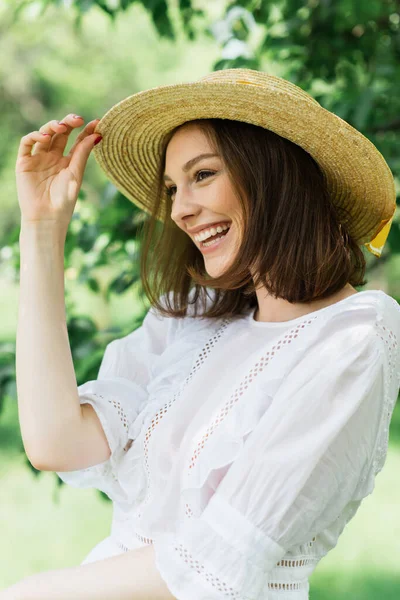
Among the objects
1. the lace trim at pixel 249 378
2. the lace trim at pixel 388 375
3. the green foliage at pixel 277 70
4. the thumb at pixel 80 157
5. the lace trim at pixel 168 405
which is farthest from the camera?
the green foliage at pixel 277 70

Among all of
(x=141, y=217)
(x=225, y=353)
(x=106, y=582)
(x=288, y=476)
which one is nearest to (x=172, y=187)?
(x=225, y=353)

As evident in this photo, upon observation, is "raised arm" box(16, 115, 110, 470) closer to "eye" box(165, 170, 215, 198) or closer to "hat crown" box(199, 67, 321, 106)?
"eye" box(165, 170, 215, 198)

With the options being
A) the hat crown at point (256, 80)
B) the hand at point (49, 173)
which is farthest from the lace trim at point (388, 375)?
the hand at point (49, 173)

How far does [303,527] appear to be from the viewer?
A: 1383mm

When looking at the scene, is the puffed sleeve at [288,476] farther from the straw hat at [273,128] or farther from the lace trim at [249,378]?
the straw hat at [273,128]

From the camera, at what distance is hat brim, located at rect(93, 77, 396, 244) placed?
1604 millimetres

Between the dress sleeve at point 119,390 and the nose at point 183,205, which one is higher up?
the nose at point 183,205

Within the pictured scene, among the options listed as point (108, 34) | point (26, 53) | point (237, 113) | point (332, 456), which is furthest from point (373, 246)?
point (26, 53)

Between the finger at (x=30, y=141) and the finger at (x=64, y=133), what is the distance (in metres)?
0.04

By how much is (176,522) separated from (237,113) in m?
0.89

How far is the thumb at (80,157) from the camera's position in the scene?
1816 mm

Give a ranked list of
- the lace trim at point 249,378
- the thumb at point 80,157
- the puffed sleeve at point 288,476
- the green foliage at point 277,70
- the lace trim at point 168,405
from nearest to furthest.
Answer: the puffed sleeve at point 288,476 → the lace trim at point 249,378 → the lace trim at point 168,405 → the thumb at point 80,157 → the green foliage at point 277,70

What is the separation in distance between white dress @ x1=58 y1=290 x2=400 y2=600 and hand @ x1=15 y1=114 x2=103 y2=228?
438 millimetres

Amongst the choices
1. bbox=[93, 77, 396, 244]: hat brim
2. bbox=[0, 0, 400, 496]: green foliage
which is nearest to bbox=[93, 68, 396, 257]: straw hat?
bbox=[93, 77, 396, 244]: hat brim
